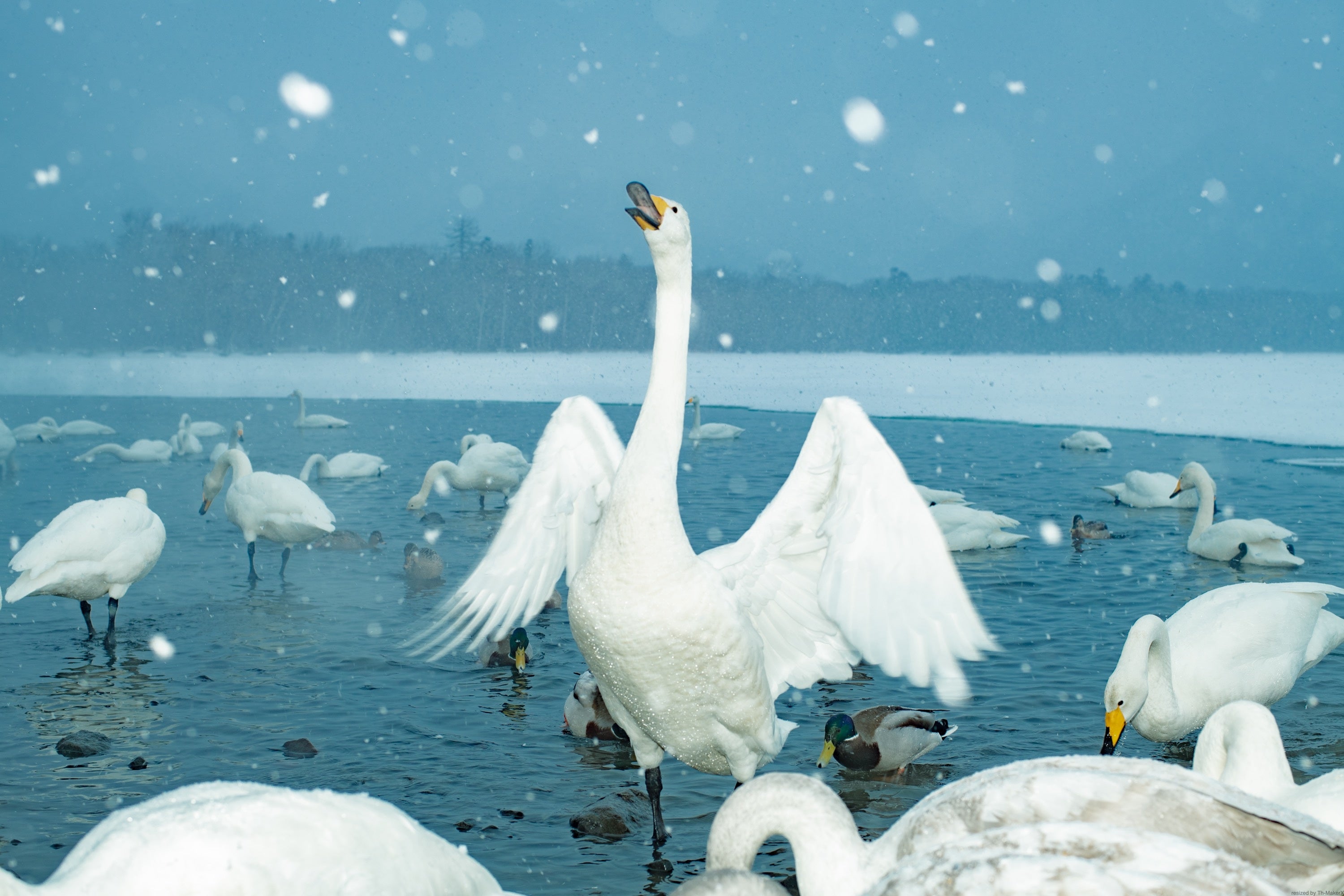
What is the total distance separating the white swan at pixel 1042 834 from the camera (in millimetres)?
2627

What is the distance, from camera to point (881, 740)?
6426 mm

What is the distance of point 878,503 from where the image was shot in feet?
15.8

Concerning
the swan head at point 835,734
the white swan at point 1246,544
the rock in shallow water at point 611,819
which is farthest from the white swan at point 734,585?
Answer: the white swan at point 1246,544

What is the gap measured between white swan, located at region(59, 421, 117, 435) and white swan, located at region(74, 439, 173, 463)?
16.4 ft

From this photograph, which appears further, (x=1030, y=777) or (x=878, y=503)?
(x=878, y=503)

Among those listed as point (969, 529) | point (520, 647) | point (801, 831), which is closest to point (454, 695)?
point (520, 647)

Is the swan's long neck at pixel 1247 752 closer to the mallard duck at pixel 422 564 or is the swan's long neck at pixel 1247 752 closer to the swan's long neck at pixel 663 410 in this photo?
the swan's long neck at pixel 663 410

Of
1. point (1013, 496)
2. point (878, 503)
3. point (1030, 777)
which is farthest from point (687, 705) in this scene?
point (1013, 496)

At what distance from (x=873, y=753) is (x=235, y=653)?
544 centimetres

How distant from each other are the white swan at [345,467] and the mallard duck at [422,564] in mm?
9080

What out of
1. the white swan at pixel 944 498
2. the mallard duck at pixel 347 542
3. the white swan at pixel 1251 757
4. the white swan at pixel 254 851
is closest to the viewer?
the white swan at pixel 254 851

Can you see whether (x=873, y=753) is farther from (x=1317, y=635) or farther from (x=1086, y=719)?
(x=1317, y=635)

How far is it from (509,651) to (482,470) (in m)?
8.54

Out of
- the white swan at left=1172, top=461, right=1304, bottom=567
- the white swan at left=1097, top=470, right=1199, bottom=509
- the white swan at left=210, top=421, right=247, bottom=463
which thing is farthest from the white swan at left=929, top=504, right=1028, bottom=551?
the white swan at left=210, top=421, right=247, bottom=463
